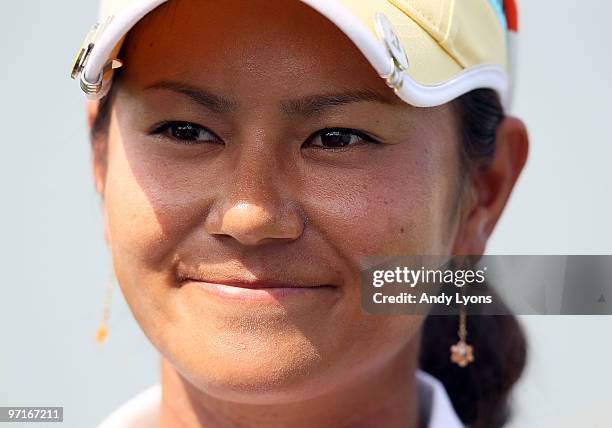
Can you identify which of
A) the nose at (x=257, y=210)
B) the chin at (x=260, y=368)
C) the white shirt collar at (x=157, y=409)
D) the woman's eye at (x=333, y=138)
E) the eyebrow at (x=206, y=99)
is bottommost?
the white shirt collar at (x=157, y=409)

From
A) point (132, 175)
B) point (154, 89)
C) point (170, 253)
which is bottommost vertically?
point (170, 253)

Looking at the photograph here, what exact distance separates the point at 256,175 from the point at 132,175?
0.22 metres

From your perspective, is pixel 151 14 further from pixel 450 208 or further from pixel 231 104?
pixel 450 208

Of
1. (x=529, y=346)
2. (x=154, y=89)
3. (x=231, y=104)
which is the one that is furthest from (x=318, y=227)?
(x=529, y=346)

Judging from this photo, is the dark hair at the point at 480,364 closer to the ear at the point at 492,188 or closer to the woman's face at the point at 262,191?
the ear at the point at 492,188

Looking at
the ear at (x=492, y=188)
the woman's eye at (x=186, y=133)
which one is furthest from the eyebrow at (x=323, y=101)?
the ear at (x=492, y=188)

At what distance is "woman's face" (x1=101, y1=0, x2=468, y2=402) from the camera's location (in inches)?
48.6

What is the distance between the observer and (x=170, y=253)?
1.31 m

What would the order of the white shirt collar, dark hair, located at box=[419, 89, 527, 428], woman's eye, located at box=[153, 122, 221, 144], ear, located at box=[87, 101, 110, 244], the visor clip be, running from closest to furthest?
the visor clip < woman's eye, located at box=[153, 122, 221, 144] < ear, located at box=[87, 101, 110, 244] < the white shirt collar < dark hair, located at box=[419, 89, 527, 428]

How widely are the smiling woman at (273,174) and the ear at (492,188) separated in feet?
0.48

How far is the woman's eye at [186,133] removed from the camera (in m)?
1.30

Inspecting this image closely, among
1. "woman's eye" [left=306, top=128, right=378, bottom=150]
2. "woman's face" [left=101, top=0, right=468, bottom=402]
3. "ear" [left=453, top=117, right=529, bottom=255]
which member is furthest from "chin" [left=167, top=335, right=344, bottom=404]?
"ear" [left=453, top=117, right=529, bottom=255]

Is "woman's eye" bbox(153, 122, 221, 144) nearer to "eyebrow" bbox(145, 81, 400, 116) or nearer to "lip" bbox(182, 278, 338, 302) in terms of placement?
"eyebrow" bbox(145, 81, 400, 116)

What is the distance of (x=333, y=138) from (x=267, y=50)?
15 centimetres
